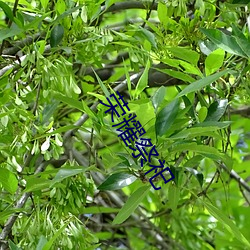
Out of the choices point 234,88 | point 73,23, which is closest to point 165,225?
point 234,88

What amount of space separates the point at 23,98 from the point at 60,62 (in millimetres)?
124

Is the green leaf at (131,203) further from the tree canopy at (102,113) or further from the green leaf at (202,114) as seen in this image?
the green leaf at (202,114)

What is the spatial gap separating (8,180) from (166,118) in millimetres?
206

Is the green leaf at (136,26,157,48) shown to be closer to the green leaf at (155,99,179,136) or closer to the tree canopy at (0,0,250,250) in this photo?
the tree canopy at (0,0,250,250)

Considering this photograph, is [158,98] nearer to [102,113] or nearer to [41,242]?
[102,113]

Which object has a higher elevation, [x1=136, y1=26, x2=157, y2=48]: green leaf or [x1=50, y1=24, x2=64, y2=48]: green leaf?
[x1=50, y1=24, x2=64, y2=48]: green leaf

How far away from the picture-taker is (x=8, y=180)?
0.82m

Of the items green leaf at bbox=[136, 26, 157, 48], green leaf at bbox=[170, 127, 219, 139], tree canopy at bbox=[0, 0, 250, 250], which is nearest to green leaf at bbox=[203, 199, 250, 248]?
tree canopy at bbox=[0, 0, 250, 250]

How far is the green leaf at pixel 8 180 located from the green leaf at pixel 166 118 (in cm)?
19

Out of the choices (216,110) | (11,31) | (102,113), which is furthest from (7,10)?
(216,110)

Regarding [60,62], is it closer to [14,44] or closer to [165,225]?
[14,44]

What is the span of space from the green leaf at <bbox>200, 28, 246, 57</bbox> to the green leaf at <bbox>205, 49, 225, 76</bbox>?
0.09 ft

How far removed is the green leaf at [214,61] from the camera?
0.86 meters

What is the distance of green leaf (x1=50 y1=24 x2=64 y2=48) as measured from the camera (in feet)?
2.89
